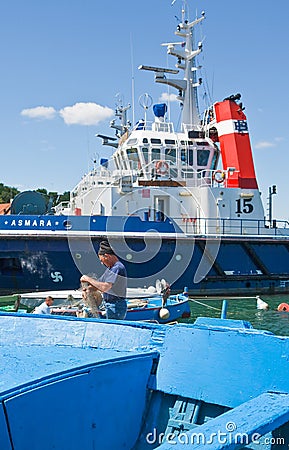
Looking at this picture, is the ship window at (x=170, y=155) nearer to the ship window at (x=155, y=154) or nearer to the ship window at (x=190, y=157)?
the ship window at (x=155, y=154)

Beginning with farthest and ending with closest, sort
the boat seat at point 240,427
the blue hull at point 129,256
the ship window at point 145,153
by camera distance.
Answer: the ship window at point 145,153, the blue hull at point 129,256, the boat seat at point 240,427

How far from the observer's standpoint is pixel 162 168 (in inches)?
631

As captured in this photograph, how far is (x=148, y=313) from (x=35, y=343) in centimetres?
705

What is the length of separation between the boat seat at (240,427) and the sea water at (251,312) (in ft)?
30.9

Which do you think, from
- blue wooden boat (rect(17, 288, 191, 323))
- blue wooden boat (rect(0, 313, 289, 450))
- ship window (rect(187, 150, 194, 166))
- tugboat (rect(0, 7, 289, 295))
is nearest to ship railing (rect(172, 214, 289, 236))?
tugboat (rect(0, 7, 289, 295))

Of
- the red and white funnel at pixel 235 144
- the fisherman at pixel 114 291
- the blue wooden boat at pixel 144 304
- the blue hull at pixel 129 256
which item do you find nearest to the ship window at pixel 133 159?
the blue hull at pixel 129 256

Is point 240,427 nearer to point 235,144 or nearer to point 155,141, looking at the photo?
point 155,141

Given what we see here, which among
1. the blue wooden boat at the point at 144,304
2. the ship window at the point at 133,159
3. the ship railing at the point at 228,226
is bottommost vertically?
the blue wooden boat at the point at 144,304

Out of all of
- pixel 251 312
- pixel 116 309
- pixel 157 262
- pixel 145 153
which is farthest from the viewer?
pixel 145 153

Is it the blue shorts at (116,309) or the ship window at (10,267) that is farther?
the ship window at (10,267)

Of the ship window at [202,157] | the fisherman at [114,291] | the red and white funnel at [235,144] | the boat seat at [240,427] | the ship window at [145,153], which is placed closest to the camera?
the boat seat at [240,427]

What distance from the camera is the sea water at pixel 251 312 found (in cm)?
1195

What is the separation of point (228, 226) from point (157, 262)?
2772 millimetres

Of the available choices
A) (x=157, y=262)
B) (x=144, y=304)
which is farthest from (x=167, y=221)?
(x=144, y=304)
